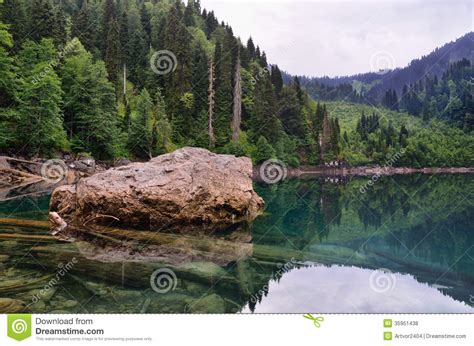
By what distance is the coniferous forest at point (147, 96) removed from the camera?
91.8ft

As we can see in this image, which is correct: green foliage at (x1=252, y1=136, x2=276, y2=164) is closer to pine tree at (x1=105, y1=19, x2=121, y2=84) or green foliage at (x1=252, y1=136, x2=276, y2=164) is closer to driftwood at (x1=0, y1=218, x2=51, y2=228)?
pine tree at (x1=105, y1=19, x2=121, y2=84)

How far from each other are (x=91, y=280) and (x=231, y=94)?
38.0 metres

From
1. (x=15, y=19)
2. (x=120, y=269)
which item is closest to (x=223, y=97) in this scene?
(x=15, y=19)

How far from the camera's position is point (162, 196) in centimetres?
1157

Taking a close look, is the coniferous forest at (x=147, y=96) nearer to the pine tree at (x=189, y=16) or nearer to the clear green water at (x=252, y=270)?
the pine tree at (x=189, y=16)

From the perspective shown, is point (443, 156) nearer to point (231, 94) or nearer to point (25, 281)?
point (231, 94)

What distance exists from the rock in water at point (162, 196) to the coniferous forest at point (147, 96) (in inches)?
685

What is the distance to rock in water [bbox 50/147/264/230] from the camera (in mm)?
11312

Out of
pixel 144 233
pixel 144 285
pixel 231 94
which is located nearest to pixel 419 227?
pixel 144 233

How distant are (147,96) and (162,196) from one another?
26.3 metres

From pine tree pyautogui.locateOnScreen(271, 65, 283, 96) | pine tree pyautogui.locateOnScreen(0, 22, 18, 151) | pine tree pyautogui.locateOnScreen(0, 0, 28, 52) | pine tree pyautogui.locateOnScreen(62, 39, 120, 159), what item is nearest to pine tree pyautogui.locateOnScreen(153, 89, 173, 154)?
pine tree pyautogui.locateOnScreen(62, 39, 120, 159)

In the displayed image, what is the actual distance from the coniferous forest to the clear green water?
18367 mm

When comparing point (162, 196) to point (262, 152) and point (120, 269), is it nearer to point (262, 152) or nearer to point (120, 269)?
point (120, 269)

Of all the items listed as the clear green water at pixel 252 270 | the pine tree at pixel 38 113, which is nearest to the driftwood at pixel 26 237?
the clear green water at pixel 252 270
